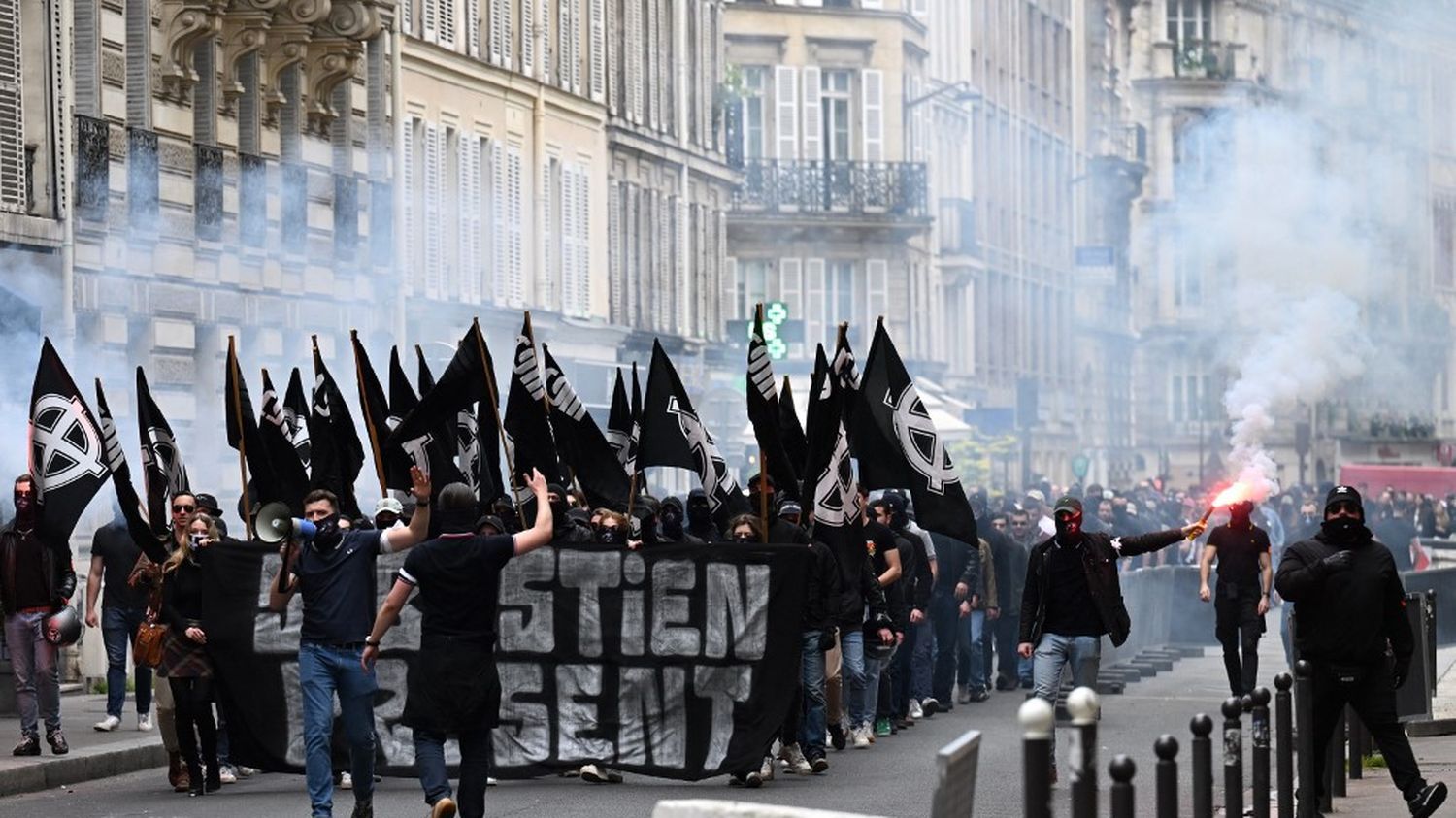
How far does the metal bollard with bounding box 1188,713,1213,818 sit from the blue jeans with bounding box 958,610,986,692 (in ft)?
44.1

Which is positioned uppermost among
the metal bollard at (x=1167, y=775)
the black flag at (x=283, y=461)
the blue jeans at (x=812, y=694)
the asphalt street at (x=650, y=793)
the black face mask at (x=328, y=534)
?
the black flag at (x=283, y=461)

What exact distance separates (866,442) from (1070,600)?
2.32 meters

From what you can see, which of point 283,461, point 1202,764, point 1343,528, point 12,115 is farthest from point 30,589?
point 1202,764

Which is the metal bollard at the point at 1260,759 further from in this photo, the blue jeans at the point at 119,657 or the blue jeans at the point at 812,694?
the blue jeans at the point at 119,657

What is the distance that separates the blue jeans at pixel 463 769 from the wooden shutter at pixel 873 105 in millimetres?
46556

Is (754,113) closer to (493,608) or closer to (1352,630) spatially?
(1352,630)

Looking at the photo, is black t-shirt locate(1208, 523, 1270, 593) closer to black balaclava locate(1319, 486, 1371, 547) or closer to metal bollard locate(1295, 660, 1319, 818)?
black balaclava locate(1319, 486, 1371, 547)

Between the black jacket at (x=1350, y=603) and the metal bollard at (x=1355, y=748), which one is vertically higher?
the black jacket at (x=1350, y=603)

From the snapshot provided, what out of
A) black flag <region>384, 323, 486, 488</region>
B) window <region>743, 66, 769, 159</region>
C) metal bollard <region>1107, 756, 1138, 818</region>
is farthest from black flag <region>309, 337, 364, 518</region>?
window <region>743, 66, 769, 159</region>

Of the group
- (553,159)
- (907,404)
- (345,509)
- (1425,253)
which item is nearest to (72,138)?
(345,509)

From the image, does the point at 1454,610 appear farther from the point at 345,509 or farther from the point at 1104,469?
the point at 1104,469

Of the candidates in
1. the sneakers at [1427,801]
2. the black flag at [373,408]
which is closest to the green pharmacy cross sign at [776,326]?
the black flag at [373,408]

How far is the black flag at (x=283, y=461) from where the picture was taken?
68.8 feet

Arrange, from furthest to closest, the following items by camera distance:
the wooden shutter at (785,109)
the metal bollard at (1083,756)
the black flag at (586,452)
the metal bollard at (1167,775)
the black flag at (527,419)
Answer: the wooden shutter at (785,109), the black flag at (586,452), the black flag at (527,419), the metal bollard at (1167,775), the metal bollard at (1083,756)
